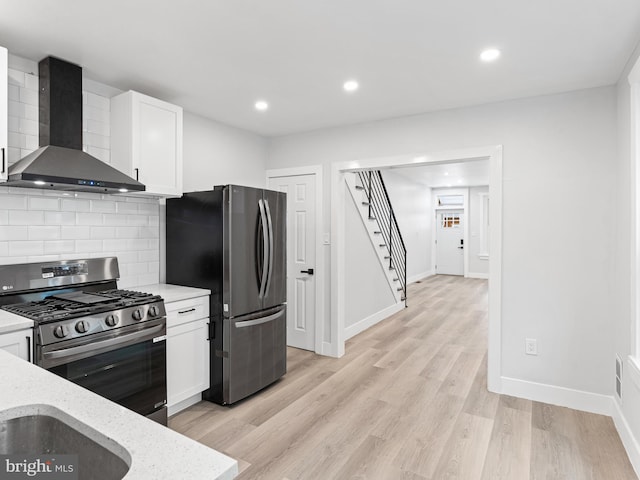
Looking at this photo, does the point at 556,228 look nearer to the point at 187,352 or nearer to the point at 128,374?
the point at 187,352

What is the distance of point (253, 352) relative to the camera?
10.6 feet

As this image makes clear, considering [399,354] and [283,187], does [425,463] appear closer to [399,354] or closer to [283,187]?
[399,354]

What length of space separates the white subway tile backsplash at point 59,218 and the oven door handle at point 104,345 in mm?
1009

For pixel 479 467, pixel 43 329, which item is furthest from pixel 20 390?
pixel 479 467

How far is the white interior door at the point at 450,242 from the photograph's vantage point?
11023 millimetres

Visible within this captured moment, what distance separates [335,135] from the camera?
4176 millimetres

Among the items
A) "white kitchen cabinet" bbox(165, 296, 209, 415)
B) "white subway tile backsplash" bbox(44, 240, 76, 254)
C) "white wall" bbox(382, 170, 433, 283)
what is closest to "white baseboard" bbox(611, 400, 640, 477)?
"white kitchen cabinet" bbox(165, 296, 209, 415)

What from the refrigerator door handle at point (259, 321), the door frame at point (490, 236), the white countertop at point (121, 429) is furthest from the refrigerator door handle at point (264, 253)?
the white countertop at point (121, 429)

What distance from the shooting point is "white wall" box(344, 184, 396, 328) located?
4945 mm

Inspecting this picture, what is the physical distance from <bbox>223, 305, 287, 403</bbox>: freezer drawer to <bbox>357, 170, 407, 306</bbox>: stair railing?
2.86 metres

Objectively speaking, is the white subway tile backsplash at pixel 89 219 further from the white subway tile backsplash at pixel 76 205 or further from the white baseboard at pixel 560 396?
the white baseboard at pixel 560 396

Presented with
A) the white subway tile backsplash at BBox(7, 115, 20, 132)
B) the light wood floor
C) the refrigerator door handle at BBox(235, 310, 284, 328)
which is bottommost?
the light wood floor

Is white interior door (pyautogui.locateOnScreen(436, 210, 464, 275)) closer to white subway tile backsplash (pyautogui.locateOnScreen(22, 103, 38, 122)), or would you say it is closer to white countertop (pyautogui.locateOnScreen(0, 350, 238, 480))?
white subway tile backsplash (pyautogui.locateOnScreen(22, 103, 38, 122))

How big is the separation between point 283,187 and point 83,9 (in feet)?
9.15
